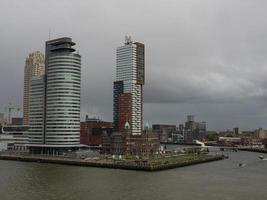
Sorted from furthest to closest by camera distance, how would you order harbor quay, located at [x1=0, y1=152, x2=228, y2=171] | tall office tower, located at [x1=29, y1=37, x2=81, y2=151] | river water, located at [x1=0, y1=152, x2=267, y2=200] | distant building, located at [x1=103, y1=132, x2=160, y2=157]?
tall office tower, located at [x1=29, y1=37, x2=81, y2=151]
distant building, located at [x1=103, y1=132, x2=160, y2=157]
harbor quay, located at [x1=0, y1=152, x2=228, y2=171]
river water, located at [x1=0, y1=152, x2=267, y2=200]

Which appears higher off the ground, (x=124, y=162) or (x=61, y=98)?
(x=61, y=98)

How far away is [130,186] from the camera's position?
8300 cm

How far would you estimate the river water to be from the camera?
7188 centimetres

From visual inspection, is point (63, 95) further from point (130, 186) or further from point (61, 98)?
point (130, 186)

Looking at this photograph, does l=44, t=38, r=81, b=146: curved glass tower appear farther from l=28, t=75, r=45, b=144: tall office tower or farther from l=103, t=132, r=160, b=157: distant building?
l=103, t=132, r=160, b=157: distant building

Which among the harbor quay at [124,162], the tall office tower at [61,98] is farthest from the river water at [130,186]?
the tall office tower at [61,98]

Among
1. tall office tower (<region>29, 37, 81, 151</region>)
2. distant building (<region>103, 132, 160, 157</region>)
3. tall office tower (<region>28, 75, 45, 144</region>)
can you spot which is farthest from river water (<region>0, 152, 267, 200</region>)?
tall office tower (<region>28, 75, 45, 144</region>)

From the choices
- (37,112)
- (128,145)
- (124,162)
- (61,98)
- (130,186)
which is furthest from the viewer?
(37,112)

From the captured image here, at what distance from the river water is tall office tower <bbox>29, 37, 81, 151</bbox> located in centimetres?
6594

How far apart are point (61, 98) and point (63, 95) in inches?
64.6

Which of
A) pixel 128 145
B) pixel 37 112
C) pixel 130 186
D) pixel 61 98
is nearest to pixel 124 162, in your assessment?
pixel 128 145

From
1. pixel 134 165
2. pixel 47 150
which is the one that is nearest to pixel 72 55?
pixel 47 150

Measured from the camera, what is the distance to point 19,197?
69.4m

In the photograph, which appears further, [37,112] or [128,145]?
[37,112]
